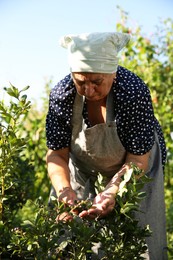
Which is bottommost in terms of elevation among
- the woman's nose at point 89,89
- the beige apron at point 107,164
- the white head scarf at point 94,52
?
the beige apron at point 107,164

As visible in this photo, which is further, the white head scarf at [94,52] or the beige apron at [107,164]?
the beige apron at [107,164]

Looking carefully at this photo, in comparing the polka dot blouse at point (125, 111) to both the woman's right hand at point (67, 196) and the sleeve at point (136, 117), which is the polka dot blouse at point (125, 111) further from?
the woman's right hand at point (67, 196)

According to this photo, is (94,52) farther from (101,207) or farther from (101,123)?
(101,207)

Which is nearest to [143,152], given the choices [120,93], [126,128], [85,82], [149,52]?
[126,128]

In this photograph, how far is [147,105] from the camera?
7.32 feet

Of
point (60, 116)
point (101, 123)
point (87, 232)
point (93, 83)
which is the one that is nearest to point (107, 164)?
point (101, 123)

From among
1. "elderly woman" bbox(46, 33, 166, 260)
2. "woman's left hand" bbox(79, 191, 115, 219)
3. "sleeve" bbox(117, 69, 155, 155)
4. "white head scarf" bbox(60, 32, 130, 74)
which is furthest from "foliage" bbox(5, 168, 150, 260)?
"white head scarf" bbox(60, 32, 130, 74)

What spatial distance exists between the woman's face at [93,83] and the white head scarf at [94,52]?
0.02 meters

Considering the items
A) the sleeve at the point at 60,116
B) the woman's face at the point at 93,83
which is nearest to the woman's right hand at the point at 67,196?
the sleeve at the point at 60,116

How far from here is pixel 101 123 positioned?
2354mm

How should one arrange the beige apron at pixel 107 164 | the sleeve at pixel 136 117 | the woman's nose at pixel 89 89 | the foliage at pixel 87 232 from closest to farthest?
1. the foliage at pixel 87 232
2. the woman's nose at pixel 89 89
3. the sleeve at pixel 136 117
4. the beige apron at pixel 107 164

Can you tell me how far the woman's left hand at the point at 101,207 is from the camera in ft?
6.09

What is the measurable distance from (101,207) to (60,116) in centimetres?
60

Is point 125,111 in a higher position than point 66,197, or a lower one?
higher
